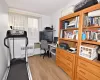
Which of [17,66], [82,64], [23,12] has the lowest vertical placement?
[17,66]

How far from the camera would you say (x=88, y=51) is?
1506mm

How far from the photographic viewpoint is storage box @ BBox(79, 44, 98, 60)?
1.43 m

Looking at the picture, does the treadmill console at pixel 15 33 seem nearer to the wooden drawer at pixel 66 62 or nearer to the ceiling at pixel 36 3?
the ceiling at pixel 36 3

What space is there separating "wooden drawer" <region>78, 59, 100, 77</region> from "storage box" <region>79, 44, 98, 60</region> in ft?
0.46

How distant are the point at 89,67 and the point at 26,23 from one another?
346 centimetres

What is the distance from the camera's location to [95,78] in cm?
131

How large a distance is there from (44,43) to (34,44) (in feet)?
2.62

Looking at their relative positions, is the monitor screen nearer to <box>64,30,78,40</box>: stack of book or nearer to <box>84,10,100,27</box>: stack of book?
<box>64,30,78,40</box>: stack of book

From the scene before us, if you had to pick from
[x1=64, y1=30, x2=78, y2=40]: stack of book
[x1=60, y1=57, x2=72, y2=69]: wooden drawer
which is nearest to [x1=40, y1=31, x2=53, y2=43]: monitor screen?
[x1=64, y1=30, x2=78, y2=40]: stack of book

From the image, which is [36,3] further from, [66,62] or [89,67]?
[89,67]

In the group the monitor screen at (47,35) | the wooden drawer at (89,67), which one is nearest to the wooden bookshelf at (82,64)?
the wooden drawer at (89,67)

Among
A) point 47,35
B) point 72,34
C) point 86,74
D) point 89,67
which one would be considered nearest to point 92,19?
point 72,34

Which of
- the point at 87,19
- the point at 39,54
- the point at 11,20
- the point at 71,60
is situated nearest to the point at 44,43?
the point at 39,54

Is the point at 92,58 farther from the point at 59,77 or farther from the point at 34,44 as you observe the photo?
the point at 34,44
